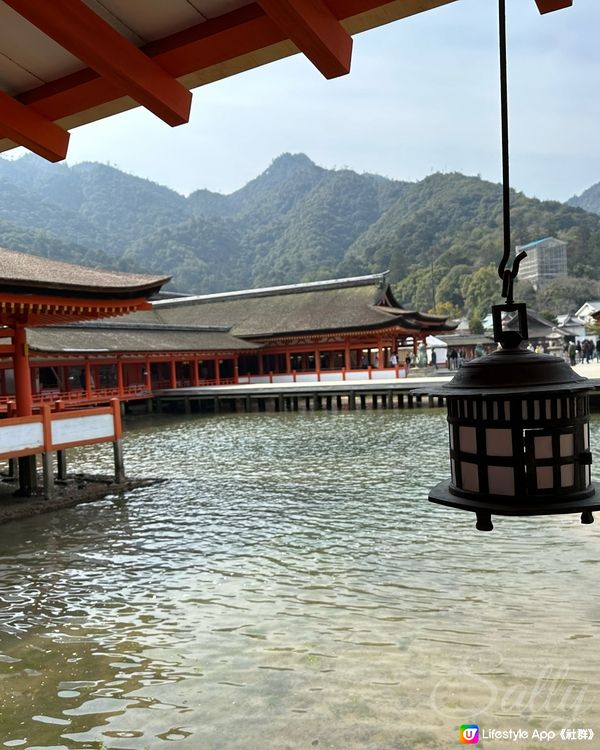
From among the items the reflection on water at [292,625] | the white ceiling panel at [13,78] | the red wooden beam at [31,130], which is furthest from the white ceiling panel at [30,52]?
the reflection on water at [292,625]

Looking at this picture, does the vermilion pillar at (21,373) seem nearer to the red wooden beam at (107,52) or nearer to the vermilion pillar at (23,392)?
the vermilion pillar at (23,392)

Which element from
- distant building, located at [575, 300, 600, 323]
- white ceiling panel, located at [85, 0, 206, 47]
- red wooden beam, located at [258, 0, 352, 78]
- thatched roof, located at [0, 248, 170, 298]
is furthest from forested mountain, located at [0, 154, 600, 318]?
white ceiling panel, located at [85, 0, 206, 47]

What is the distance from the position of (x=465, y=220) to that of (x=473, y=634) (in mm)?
108219

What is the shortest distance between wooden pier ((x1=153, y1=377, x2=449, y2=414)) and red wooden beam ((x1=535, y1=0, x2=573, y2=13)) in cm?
2146

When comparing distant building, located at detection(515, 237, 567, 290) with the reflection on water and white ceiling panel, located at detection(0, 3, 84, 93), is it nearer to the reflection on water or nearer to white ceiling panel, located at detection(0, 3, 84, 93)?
the reflection on water

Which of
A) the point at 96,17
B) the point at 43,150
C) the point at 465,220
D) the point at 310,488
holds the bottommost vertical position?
the point at 310,488

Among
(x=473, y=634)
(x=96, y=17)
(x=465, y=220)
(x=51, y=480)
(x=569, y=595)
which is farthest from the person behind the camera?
(x=465, y=220)

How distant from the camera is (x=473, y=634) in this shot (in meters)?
5.25

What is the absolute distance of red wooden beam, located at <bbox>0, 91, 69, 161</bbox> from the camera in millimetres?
3018

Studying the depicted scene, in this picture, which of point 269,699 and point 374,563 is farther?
point 374,563

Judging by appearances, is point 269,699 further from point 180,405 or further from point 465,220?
point 465,220

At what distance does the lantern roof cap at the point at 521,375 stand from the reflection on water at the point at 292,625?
111 inches

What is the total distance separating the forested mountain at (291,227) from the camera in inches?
3568

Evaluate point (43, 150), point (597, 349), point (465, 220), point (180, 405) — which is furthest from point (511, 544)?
point (465, 220)
